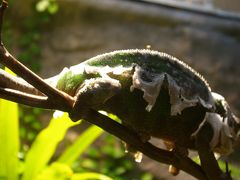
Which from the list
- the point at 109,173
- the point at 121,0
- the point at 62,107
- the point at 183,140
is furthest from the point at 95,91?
the point at 121,0

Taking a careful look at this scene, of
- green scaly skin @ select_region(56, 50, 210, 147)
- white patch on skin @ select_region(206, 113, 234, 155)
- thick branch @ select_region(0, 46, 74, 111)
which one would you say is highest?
thick branch @ select_region(0, 46, 74, 111)

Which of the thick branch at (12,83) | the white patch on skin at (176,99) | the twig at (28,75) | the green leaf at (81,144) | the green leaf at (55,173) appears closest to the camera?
the twig at (28,75)

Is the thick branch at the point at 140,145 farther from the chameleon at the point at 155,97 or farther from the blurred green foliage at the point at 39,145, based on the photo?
the blurred green foliage at the point at 39,145

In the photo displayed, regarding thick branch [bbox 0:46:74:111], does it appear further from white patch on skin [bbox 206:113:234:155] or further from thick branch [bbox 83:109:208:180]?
white patch on skin [bbox 206:113:234:155]

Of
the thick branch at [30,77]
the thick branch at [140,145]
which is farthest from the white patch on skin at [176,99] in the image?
the thick branch at [30,77]

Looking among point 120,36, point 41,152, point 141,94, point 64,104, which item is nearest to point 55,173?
→ point 41,152

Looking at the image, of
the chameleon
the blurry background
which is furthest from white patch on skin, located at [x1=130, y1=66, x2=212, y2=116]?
the blurry background
